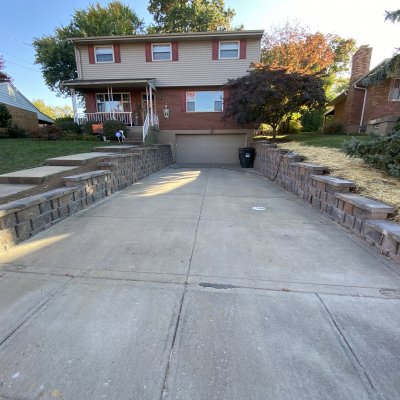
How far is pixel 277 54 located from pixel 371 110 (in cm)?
1125

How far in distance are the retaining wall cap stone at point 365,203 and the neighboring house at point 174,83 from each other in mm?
11162

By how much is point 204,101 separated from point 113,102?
5702mm

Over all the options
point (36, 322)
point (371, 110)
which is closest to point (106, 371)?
point (36, 322)

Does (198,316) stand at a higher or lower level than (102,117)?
lower

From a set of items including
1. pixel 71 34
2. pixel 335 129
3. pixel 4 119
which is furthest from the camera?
pixel 71 34

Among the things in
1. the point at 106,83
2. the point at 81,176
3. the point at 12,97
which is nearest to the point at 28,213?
the point at 81,176

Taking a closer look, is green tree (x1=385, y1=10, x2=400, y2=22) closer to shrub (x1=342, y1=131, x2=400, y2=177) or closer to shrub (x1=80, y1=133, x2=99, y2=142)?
shrub (x1=342, y1=131, x2=400, y2=177)

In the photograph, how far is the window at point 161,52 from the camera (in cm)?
1441

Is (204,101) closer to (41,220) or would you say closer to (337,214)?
(337,214)

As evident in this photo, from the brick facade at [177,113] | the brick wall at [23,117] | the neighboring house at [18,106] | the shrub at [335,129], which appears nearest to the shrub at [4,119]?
the neighboring house at [18,106]

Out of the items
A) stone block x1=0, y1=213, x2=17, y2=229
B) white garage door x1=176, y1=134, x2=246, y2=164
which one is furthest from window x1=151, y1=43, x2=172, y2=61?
stone block x1=0, y1=213, x2=17, y2=229

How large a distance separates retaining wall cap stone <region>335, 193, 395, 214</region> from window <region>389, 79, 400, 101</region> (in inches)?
502

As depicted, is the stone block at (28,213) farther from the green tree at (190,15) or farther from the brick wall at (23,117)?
the green tree at (190,15)

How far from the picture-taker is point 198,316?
6.62ft
